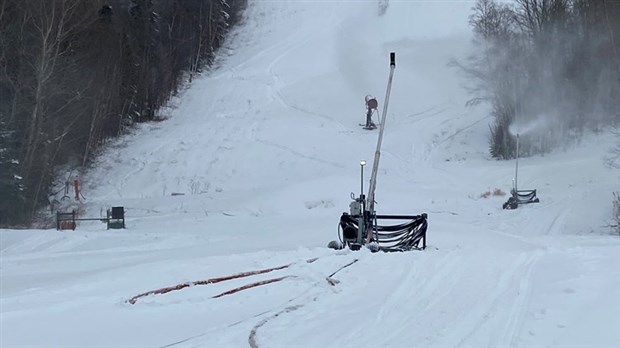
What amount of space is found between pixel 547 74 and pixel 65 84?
3143 centimetres

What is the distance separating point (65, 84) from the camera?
33.1 m

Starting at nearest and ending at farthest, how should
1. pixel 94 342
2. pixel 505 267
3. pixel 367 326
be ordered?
pixel 94 342
pixel 367 326
pixel 505 267

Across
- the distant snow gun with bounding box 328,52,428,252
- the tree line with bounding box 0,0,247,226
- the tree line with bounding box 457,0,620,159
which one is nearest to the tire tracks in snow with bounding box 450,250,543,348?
the distant snow gun with bounding box 328,52,428,252

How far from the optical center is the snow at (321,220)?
708 centimetres

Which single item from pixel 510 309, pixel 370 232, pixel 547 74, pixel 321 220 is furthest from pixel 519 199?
pixel 510 309

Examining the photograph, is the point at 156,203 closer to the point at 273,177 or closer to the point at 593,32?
the point at 273,177

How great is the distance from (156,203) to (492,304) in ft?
80.8

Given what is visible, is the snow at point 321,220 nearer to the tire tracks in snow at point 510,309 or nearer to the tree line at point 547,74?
the tire tracks in snow at point 510,309

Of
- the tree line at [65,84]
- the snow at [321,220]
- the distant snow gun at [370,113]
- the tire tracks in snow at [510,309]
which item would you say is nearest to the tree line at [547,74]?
the snow at [321,220]

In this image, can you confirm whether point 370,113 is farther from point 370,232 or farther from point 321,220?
point 370,232

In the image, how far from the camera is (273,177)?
120 feet

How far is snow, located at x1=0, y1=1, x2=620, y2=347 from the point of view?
7082mm

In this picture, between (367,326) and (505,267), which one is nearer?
(367,326)

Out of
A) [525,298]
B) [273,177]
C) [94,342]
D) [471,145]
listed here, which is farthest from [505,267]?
[471,145]
